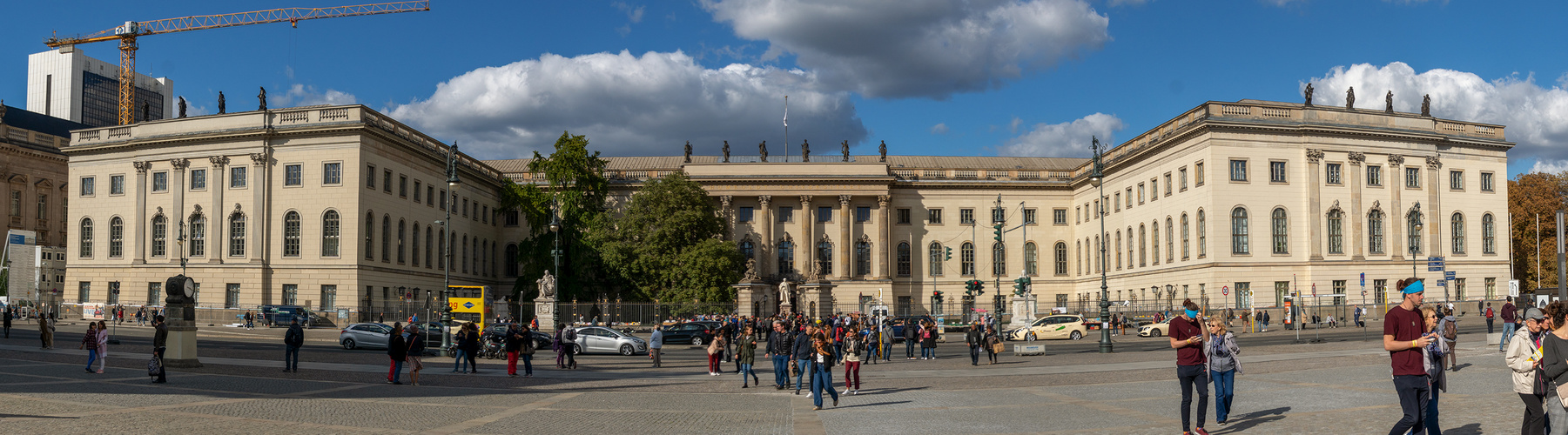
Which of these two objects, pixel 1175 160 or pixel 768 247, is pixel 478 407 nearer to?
pixel 1175 160

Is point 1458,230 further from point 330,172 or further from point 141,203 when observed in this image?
point 141,203

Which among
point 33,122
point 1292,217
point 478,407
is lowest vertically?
point 478,407

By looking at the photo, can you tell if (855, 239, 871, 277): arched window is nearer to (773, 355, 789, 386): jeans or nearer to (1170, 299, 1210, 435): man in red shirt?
(773, 355, 789, 386): jeans

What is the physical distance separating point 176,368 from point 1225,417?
76.5 ft

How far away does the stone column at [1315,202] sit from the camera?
64.2m

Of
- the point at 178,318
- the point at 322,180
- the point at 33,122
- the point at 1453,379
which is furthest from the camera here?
the point at 33,122

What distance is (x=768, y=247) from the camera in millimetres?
85125

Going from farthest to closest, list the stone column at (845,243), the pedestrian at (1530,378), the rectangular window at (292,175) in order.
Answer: the stone column at (845,243) < the rectangular window at (292,175) < the pedestrian at (1530,378)

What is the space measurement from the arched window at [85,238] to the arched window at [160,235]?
17.1 feet

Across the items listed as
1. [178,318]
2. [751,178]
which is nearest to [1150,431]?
[178,318]

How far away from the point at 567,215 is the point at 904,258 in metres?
27.9

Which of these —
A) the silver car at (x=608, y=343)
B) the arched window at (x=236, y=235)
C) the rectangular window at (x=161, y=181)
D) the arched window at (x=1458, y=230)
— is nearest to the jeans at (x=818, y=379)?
the silver car at (x=608, y=343)

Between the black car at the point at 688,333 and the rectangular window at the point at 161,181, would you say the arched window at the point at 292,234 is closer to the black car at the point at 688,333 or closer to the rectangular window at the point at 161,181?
the rectangular window at the point at 161,181

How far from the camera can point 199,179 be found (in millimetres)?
65750
